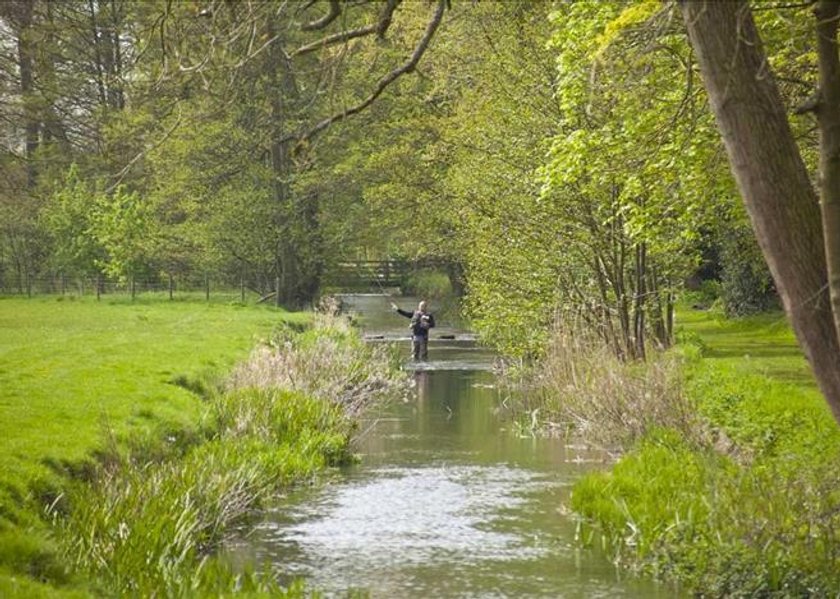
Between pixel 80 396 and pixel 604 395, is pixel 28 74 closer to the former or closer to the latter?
pixel 80 396

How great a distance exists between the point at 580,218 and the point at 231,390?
8980 mm

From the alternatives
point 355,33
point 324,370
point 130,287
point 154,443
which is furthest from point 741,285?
point 355,33

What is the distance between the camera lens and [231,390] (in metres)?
21.3

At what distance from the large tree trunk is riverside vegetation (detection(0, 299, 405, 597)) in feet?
15.3

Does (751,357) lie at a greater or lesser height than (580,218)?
lesser

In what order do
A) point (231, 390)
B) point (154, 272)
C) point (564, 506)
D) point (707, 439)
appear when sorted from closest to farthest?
point (564, 506)
point (707, 439)
point (231, 390)
point (154, 272)

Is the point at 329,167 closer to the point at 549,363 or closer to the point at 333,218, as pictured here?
the point at 333,218

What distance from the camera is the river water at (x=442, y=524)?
12.8m

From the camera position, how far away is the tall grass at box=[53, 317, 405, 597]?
1104cm

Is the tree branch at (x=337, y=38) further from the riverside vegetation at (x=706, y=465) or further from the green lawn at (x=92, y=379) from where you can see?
the riverside vegetation at (x=706, y=465)

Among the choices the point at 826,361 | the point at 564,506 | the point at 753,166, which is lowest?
the point at 564,506

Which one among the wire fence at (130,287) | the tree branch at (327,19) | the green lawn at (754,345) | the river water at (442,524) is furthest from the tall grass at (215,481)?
the wire fence at (130,287)

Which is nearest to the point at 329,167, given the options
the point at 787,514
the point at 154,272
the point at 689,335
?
the point at 154,272

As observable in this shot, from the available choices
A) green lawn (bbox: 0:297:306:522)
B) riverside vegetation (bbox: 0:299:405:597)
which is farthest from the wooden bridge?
riverside vegetation (bbox: 0:299:405:597)
